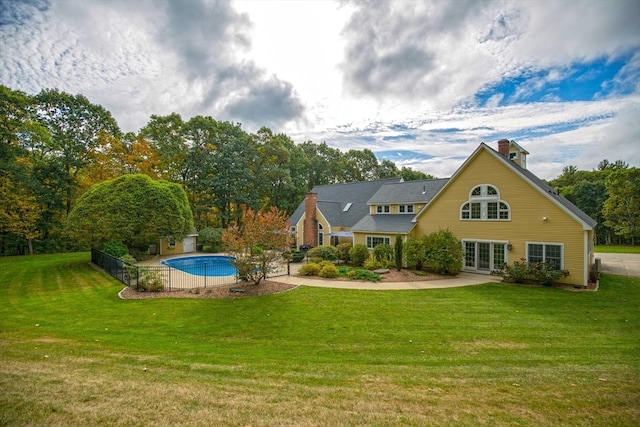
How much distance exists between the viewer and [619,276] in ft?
60.4

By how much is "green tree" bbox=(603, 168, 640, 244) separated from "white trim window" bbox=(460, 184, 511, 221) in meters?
32.0

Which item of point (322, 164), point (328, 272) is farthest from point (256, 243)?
point (322, 164)

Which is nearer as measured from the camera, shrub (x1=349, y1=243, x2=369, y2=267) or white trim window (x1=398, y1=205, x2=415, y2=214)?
shrub (x1=349, y1=243, x2=369, y2=267)

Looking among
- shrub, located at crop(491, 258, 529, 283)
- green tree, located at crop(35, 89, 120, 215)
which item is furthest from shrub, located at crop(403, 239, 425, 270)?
green tree, located at crop(35, 89, 120, 215)

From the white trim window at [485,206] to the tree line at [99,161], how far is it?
736 inches

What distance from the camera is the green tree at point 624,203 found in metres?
37.1

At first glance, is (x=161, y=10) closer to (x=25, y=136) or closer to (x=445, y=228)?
(x=445, y=228)

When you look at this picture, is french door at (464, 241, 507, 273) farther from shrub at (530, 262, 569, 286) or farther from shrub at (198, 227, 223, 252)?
shrub at (198, 227, 223, 252)

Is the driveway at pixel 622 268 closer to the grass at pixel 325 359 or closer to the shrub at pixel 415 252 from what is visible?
the grass at pixel 325 359

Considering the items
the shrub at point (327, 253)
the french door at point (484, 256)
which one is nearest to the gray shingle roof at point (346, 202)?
the shrub at point (327, 253)

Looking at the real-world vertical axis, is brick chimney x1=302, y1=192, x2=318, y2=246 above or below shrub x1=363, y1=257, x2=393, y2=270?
above

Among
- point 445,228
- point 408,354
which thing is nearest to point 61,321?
point 408,354

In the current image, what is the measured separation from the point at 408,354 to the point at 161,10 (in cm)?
1499

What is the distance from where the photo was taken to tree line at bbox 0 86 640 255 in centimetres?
2842
